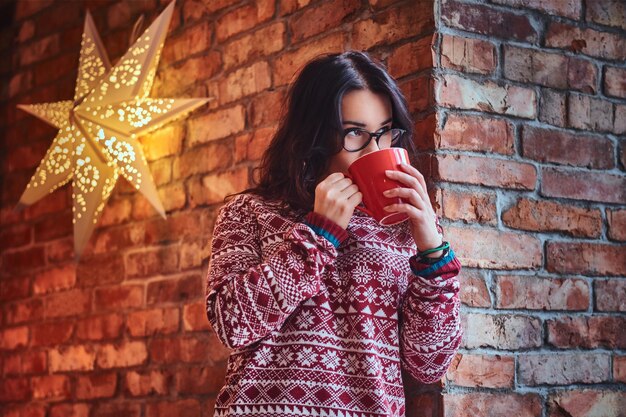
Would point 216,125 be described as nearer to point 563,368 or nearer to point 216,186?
point 216,186

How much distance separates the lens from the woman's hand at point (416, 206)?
59.2 inches

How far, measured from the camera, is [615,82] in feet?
6.95

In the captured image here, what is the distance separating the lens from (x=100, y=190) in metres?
2.66

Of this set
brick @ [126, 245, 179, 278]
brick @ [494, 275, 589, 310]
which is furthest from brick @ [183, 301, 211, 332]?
brick @ [494, 275, 589, 310]

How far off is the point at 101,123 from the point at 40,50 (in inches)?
26.0

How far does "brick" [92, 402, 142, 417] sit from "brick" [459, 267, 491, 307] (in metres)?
1.11

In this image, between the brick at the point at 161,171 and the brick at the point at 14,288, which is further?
the brick at the point at 14,288

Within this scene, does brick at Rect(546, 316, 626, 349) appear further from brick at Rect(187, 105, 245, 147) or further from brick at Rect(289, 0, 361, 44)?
brick at Rect(187, 105, 245, 147)

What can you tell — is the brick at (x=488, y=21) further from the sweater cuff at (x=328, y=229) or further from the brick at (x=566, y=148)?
the sweater cuff at (x=328, y=229)

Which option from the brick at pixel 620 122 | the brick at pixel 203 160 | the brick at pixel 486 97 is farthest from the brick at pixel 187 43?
the brick at pixel 620 122

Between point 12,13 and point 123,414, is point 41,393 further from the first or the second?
point 12,13

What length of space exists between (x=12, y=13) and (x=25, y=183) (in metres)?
0.64

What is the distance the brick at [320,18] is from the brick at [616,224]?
726mm

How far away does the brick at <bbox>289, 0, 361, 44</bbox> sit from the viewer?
2.09 metres
